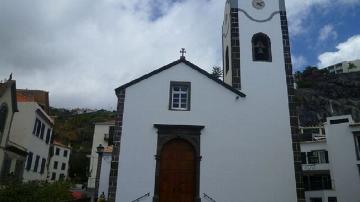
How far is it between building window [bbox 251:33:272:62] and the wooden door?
5.79 m

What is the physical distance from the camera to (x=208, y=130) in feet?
48.8

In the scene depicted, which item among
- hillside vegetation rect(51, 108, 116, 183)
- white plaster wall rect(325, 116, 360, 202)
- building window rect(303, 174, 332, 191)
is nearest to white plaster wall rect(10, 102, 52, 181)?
white plaster wall rect(325, 116, 360, 202)

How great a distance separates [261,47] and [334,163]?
1854 centimetres

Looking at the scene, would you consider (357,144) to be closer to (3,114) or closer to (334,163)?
(334,163)

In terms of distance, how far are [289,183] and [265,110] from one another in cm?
331

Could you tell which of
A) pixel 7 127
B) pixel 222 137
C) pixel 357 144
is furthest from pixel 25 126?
pixel 357 144

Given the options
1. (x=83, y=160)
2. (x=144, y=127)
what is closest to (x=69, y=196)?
(x=144, y=127)

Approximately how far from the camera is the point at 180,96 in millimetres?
15531

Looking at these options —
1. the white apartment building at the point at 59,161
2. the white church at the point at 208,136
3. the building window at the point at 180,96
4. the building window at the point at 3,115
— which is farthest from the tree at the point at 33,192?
the white apartment building at the point at 59,161

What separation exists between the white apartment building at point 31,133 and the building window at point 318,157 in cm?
2542

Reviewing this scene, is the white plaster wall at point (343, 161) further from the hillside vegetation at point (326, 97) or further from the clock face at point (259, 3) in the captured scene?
the hillside vegetation at point (326, 97)

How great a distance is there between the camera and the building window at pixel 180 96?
15.3 m

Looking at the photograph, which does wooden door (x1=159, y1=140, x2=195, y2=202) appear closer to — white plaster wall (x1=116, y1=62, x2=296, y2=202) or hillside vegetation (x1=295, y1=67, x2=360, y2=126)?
white plaster wall (x1=116, y1=62, x2=296, y2=202)

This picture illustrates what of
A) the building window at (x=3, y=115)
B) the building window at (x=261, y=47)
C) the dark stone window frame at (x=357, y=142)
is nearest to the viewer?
the building window at (x=261, y=47)
